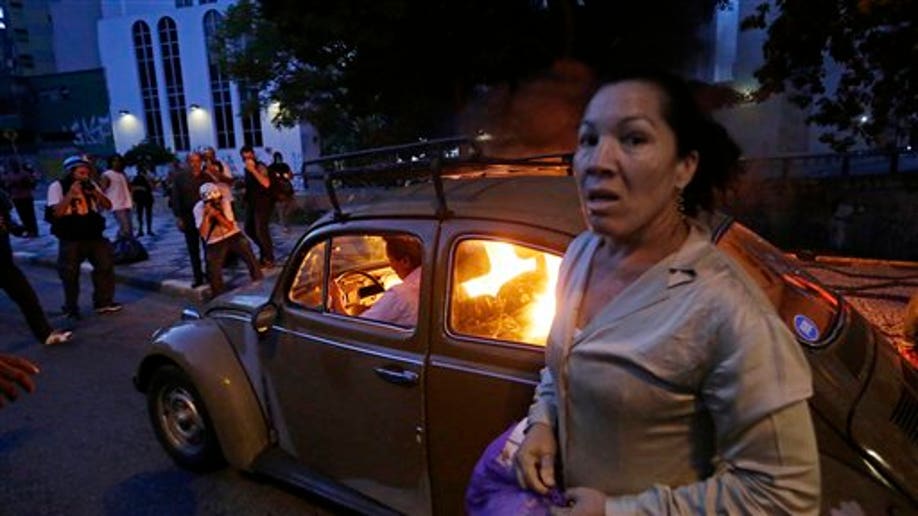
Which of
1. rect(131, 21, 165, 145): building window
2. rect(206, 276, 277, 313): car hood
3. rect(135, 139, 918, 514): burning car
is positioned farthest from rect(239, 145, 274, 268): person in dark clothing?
rect(131, 21, 165, 145): building window

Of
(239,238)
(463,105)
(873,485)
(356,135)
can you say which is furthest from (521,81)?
(873,485)

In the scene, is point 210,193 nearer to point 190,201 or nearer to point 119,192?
point 190,201

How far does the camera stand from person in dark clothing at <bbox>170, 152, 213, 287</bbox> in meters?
8.16

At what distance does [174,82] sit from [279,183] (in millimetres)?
41005

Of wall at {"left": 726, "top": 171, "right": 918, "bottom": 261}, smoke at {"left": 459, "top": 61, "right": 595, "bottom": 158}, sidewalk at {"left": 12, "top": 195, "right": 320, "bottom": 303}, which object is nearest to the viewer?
sidewalk at {"left": 12, "top": 195, "right": 320, "bottom": 303}

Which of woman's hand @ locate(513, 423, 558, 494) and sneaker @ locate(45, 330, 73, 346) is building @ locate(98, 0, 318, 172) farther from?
woman's hand @ locate(513, 423, 558, 494)

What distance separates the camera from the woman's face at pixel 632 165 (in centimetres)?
120

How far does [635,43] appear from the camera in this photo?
14.7 m

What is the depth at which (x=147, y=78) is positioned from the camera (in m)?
44.9

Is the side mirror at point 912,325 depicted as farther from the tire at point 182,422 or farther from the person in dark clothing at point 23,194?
the person in dark clothing at point 23,194

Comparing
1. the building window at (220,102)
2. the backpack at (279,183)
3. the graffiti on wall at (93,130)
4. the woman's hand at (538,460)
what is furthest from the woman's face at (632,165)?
the graffiti on wall at (93,130)

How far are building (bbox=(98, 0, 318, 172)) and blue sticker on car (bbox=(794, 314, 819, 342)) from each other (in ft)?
138

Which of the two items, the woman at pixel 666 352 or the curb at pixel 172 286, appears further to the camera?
the curb at pixel 172 286

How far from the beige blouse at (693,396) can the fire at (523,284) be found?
1121mm
